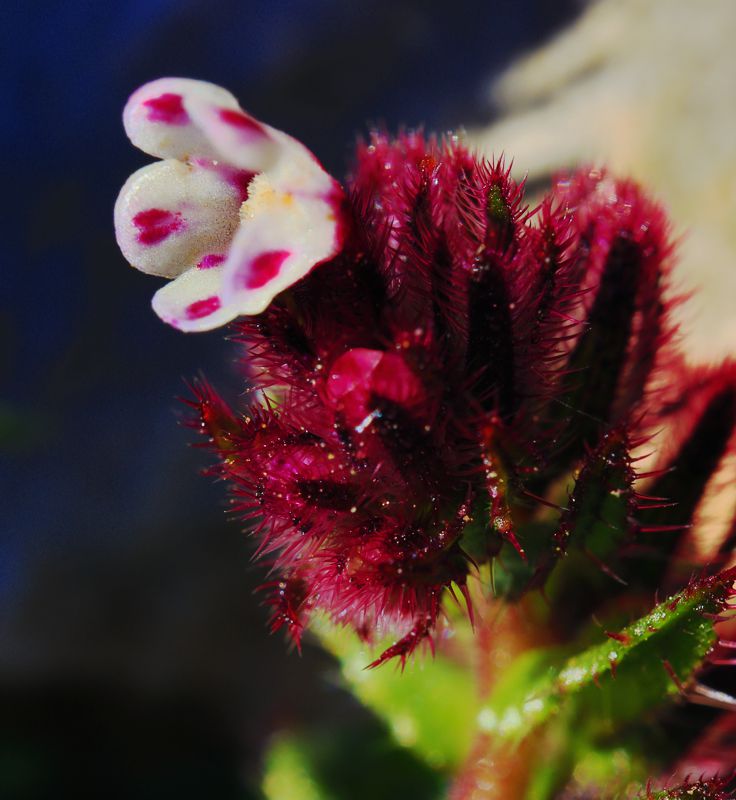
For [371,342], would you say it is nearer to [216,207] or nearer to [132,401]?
[216,207]

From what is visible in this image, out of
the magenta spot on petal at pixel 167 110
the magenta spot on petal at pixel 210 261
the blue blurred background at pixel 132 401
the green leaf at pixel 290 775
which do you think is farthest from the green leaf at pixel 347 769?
the magenta spot on petal at pixel 167 110

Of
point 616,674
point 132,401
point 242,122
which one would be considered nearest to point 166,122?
point 242,122

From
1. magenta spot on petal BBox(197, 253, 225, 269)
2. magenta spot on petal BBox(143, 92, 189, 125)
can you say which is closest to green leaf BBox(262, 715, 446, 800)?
magenta spot on petal BBox(197, 253, 225, 269)

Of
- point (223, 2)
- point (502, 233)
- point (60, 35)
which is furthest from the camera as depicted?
point (223, 2)

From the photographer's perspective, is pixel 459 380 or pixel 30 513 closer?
pixel 459 380

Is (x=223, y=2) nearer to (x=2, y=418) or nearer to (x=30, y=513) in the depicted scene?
(x=2, y=418)

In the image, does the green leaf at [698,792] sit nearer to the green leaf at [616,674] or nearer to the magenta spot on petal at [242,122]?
the green leaf at [616,674]

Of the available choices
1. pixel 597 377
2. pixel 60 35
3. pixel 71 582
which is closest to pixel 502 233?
pixel 597 377
